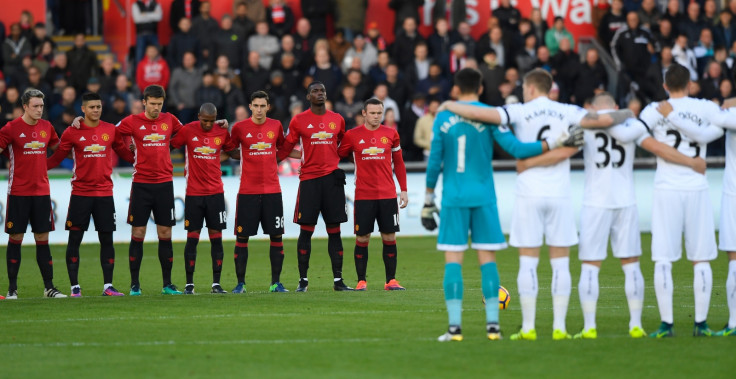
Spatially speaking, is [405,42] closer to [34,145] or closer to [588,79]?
[588,79]

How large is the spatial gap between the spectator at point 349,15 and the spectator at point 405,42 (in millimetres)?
1506

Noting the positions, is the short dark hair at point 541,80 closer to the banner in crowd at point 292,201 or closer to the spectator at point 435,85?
the banner in crowd at point 292,201

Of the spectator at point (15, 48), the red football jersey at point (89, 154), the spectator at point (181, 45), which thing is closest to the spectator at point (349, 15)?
the spectator at point (181, 45)

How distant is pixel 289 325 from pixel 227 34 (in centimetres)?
1651

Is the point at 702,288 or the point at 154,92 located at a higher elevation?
the point at 154,92

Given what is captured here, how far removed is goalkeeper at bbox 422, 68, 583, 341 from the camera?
10.2 metres

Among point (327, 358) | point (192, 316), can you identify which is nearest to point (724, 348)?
point (327, 358)

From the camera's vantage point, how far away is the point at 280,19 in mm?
27750

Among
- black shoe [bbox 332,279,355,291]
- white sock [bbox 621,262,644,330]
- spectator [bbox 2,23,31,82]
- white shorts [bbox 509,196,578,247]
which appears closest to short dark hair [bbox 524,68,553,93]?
white shorts [bbox 509,196,578,247]

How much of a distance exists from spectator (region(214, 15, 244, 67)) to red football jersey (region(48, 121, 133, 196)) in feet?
40.6

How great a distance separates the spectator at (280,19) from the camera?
2772cm

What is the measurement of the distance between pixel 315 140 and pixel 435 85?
11.3 m

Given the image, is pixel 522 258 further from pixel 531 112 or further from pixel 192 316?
pixel 192 316

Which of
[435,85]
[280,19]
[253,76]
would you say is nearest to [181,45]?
[253,76]
